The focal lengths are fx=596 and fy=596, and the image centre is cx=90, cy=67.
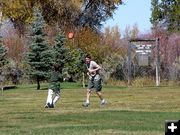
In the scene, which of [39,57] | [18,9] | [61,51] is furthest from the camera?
[18,9]

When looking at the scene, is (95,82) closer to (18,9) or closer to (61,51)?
(61,51)

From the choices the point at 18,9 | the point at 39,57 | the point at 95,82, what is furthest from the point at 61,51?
the point at 95,82

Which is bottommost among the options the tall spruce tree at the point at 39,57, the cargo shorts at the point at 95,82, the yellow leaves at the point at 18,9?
the cargo shorts at the point at 95,82

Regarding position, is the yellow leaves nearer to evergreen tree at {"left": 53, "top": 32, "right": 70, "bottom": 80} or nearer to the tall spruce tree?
evergreen tree at {"left": 53, "top": 32, "right": 70, "bottom": 80}

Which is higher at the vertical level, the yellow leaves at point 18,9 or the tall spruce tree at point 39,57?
the yellow leaves at point 18,9

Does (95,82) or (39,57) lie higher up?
(39,57)

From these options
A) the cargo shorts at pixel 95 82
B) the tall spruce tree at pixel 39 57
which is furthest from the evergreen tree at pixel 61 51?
the cargo shorts at pixel 95 82

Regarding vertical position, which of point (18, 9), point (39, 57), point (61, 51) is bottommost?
point (39, 57)

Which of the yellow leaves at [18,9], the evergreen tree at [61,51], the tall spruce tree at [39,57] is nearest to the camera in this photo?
the tall spruce tree at [39,57]

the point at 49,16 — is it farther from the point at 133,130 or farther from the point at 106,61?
the point at 133,130

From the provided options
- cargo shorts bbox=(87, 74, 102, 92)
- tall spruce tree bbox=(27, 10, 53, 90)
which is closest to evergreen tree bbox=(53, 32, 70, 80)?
tall spruce tree bbox=(27, 10, 53, 90)

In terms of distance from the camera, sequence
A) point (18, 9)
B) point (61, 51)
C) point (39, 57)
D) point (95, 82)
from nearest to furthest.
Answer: point (95, 82) < point (39, 57) < point (61, 51) < point (18, 9)

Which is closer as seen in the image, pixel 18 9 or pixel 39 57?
pixel 39 57

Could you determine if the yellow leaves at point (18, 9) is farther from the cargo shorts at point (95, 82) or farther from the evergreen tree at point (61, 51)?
the cargo shorts at point (95, 82)
